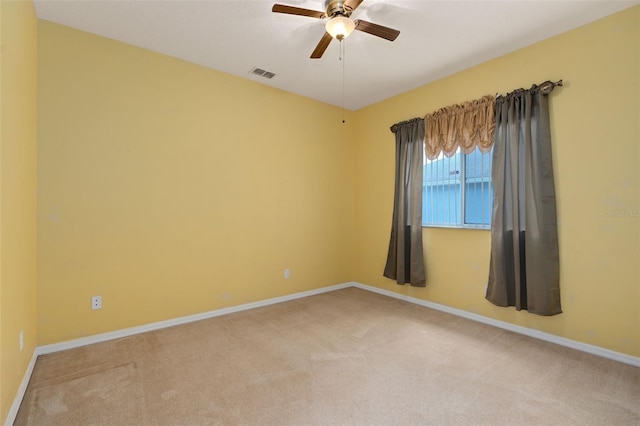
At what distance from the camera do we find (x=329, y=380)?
6.91ft

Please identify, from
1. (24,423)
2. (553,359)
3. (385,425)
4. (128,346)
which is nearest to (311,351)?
(385,425)

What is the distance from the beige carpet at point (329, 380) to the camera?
175 cm

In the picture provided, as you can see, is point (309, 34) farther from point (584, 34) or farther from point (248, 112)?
point (584, 34)

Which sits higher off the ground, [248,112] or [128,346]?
[248,112]

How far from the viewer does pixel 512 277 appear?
299 cm

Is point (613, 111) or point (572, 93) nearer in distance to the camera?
point (613, 111)

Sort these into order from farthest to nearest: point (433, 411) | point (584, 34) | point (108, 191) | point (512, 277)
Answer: point (512, 277) → point (108, 191) → point (584, 34) → point (433, 411)

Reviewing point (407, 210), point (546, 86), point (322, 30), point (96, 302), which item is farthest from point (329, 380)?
point (546, 86)

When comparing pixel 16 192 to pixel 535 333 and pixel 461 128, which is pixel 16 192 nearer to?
pixel 461 128

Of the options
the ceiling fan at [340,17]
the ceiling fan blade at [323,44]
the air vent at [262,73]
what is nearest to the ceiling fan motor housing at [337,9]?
the ceiling fan at [340,17]

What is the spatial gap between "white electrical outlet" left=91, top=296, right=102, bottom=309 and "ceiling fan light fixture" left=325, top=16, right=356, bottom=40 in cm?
301

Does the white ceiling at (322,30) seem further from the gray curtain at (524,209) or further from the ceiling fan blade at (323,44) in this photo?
the gray curtain at (524,209)

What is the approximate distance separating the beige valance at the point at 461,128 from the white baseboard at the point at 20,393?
409 centimetres

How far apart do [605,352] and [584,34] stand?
2675 millimetres
